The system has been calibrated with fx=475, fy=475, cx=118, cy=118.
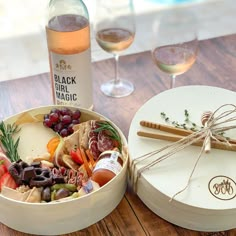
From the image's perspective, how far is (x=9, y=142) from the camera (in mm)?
849

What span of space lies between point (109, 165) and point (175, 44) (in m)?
0.38

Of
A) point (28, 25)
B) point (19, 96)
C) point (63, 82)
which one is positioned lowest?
point (28, 25)

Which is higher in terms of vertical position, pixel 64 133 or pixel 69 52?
pixel 69 52

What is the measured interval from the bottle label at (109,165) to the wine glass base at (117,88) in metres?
0.33

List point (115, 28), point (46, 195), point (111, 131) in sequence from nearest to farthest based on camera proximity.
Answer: point (46, 195)
point (111, 131)
point (115, 28)

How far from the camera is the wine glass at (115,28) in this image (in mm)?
1047

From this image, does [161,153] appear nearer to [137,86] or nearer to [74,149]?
[74,149]

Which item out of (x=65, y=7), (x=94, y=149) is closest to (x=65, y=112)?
(x=94, y=149)

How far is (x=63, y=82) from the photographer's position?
36.8 inches

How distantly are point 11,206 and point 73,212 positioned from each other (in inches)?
3.7

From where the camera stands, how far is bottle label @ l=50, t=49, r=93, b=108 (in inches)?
35.9

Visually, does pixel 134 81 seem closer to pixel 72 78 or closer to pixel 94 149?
pixel 72 78

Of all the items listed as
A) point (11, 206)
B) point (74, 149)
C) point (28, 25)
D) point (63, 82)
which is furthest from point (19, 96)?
point (28, 25)

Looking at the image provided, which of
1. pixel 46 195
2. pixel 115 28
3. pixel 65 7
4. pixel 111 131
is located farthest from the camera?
pixel 115 28
